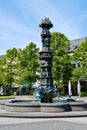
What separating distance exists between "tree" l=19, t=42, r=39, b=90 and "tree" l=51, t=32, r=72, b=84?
5.21 meters

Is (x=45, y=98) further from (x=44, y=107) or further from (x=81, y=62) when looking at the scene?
(x=81, y=62)

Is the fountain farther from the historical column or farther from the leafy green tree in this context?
the leafy green tree

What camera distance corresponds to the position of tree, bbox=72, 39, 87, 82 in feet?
175

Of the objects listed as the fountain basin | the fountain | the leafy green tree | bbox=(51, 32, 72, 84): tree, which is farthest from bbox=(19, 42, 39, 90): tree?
the fountain basin

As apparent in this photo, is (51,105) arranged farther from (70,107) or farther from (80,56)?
(80,56)

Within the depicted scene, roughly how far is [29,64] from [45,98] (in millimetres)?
34721

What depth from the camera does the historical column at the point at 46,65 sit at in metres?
24.7

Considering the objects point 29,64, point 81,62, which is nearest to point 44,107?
point 81,62

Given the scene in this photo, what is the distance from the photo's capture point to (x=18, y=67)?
202ft

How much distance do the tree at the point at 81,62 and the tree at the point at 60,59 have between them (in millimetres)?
1551

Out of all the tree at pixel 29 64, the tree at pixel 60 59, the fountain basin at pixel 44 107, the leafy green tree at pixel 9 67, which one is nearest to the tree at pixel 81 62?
the tree at pixel 60 59

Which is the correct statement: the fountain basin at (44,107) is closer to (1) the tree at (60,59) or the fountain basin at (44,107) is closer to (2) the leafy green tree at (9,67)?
(1) the tree at (60,59)

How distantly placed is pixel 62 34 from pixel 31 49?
24.3ft

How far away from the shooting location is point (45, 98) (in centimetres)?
2470
